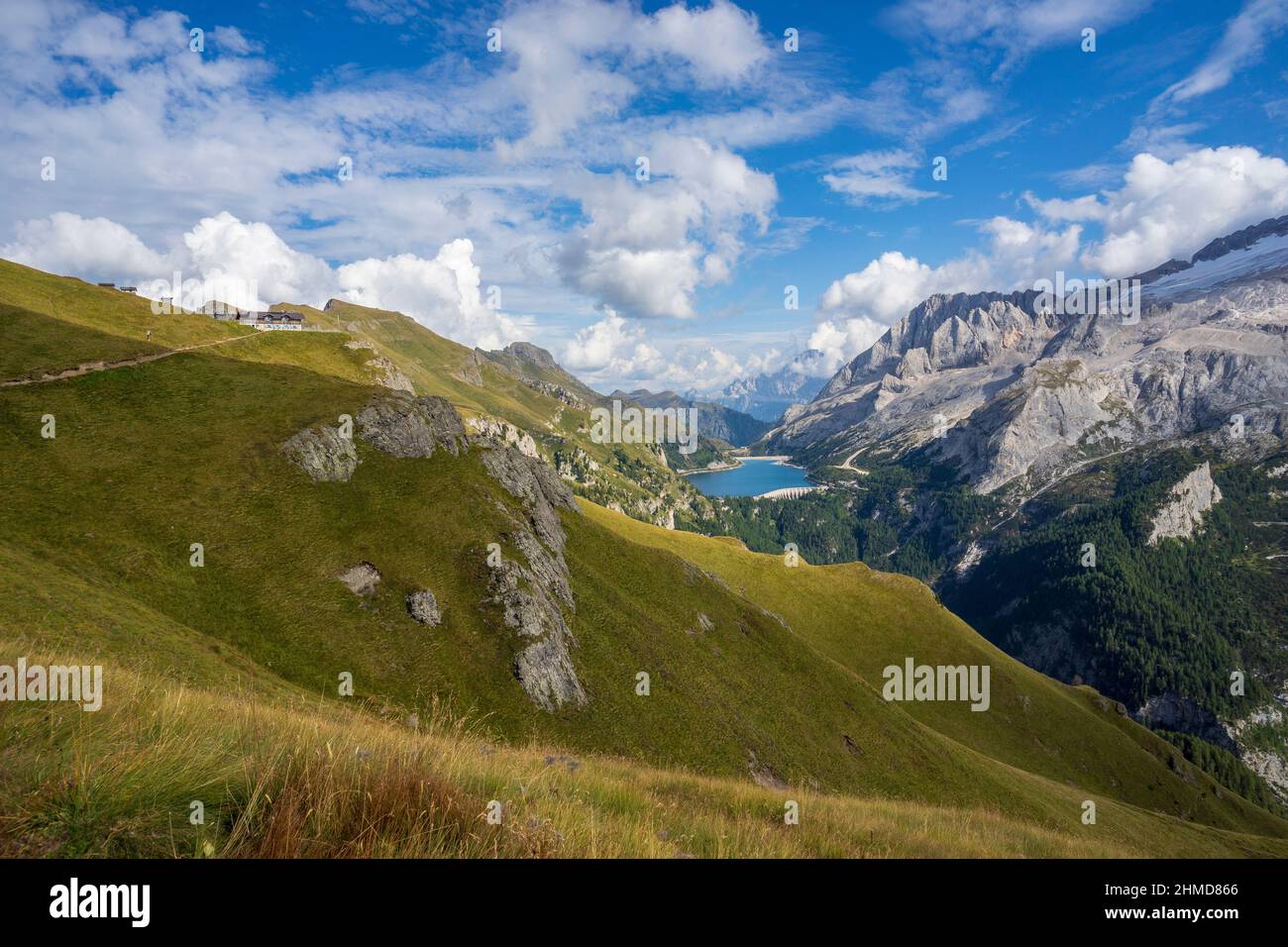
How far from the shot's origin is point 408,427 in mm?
63906

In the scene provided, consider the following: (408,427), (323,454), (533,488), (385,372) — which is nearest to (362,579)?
(323,454)

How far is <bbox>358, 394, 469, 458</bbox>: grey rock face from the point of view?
202 feet

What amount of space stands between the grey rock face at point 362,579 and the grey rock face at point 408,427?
60.1ft

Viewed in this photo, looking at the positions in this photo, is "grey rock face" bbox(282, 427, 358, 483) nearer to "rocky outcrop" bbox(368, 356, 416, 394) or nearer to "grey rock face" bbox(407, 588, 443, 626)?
"grey rock face" bbox(407, 588, 443, 626)

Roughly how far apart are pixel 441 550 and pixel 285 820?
50569 mm

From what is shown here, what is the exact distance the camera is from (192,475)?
47.2 metres

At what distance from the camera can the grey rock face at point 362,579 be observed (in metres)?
44.4

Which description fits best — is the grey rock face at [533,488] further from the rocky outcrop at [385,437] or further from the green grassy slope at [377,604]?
the rocky outcrop at [385,437]

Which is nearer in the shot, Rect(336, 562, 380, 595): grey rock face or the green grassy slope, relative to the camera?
the green grassy slope

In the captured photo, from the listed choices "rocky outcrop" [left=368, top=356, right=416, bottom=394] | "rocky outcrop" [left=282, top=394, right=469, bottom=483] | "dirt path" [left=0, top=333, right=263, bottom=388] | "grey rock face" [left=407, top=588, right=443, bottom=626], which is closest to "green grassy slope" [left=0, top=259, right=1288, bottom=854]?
"grey rock face" [left=407, top=588, right=443, bottom=626]

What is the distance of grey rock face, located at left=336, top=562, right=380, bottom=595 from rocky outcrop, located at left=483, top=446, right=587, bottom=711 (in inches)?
377

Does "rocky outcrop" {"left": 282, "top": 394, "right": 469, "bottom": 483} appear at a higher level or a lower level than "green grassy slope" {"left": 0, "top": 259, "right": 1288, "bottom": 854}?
higher
